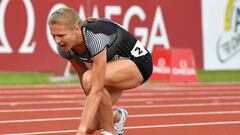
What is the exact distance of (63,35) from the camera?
4688 mm

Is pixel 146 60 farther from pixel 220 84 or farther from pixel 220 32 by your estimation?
pixel 220 32

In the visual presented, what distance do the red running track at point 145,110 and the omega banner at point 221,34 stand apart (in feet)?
15.6

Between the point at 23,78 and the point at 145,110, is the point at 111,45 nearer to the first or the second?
the point at 145,110

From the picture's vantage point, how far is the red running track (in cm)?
698

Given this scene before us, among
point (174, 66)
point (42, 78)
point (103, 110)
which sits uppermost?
point (103, 110)

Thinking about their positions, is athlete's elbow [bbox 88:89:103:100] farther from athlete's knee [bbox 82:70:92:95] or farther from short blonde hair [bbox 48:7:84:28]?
short blonde hair [bbox 48:7:84:28]

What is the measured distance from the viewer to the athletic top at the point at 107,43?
5.00 metres

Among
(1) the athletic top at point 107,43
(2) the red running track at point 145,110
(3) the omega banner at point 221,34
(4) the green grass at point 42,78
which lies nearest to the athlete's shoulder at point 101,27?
(1) the athletic top at point 107,43

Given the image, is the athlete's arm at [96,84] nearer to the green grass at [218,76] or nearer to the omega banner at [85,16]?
the omega banner at [85,16]

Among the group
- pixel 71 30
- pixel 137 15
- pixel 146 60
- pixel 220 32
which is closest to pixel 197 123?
pixel 146 60

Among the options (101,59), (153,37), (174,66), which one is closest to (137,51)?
(101,59)

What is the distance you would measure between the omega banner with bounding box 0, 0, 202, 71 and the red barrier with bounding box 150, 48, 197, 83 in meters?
1.94

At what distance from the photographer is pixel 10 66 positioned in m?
14.9

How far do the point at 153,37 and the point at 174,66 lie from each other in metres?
2.61
